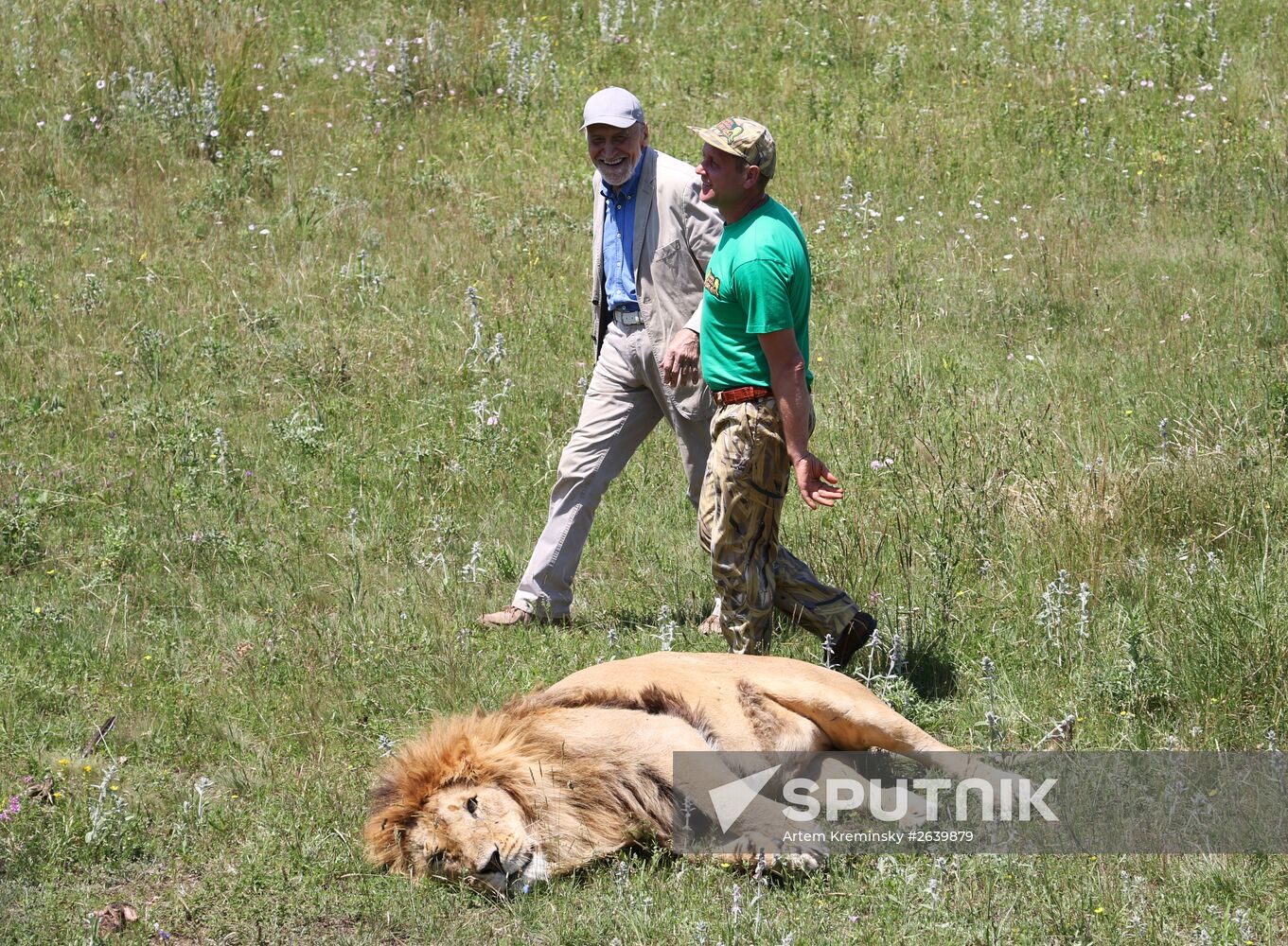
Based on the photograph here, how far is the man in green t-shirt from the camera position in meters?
5.30

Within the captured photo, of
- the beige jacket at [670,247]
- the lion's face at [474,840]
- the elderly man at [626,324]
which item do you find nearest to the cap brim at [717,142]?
the elderly man at [626,324]

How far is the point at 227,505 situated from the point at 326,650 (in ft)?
6.69

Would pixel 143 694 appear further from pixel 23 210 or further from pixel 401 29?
pixel 401 29

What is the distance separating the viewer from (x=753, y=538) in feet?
18.5

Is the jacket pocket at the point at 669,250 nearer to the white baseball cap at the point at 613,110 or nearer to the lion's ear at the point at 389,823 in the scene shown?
the white baseball cap at the point at 613,110

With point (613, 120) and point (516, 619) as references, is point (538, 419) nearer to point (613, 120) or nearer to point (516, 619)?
point (516, 619)

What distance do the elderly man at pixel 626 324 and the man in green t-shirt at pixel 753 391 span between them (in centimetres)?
75

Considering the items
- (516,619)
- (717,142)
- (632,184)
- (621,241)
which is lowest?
(516,619)

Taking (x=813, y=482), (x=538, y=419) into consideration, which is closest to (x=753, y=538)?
(x=813, y=482)

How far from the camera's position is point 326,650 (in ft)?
21.3

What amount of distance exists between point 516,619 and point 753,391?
6.64 ft

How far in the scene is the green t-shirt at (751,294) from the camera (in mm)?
5262

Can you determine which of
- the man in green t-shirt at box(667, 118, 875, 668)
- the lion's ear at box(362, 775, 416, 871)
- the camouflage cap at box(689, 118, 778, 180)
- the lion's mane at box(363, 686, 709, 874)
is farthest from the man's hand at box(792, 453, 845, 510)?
the lion's ear at box(362, 775, 416, 871)

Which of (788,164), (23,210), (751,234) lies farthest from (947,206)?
(23,210)
